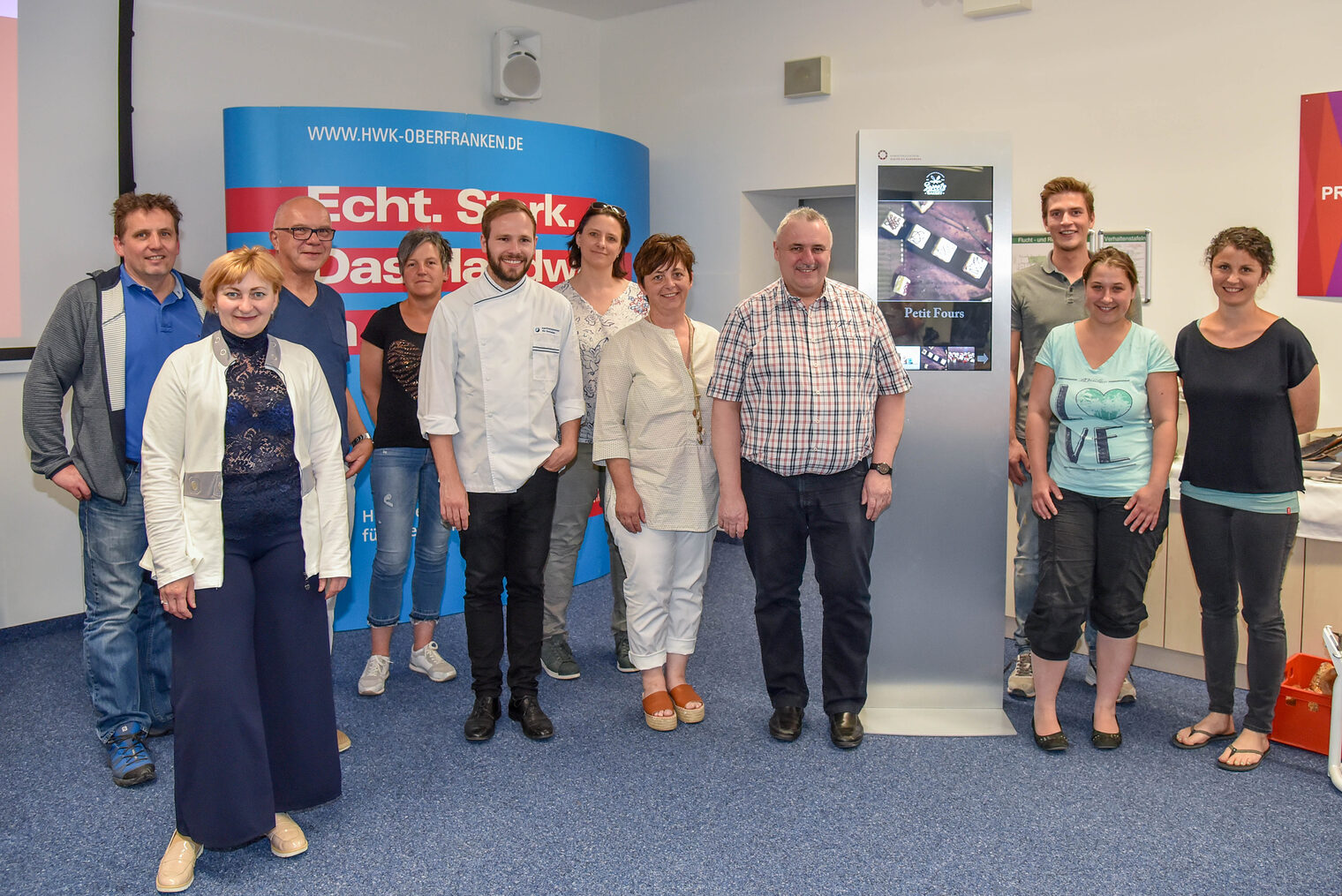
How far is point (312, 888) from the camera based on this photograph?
236 centimetres

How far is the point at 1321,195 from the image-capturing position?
404 centimetres

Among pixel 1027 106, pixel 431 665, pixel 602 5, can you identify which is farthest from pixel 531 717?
pixel 602 5

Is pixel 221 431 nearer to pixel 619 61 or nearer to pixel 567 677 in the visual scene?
pixel 567 677

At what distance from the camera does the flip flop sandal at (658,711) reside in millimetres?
3229

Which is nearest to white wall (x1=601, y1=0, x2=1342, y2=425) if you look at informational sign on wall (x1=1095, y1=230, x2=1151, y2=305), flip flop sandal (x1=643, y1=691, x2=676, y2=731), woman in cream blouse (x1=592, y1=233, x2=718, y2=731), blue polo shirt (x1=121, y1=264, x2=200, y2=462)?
informational sign on wall (x1=1095, y1=230, x2=1151, y2=305)

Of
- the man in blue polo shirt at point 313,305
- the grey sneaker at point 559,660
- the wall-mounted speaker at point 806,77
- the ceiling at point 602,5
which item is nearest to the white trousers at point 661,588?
the grey sneaker at point 559,660

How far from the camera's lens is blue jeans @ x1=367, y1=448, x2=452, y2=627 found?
3533mm

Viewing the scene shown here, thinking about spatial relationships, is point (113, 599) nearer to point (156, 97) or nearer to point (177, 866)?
point (177, 866)

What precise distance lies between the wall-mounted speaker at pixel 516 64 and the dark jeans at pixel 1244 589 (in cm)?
433

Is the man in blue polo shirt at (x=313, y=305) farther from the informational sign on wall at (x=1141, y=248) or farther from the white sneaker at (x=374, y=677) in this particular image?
the informational sign on wall at (x=1141, y=248)

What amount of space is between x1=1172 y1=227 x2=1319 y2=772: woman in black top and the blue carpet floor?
0.34m

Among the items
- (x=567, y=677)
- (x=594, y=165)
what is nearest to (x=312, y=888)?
(x=567, y=677)

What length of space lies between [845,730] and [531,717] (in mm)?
972

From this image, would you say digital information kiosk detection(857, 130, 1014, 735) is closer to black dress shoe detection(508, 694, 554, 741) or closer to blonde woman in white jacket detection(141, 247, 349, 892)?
black dress shoe detection(508, 694, 554, 741)
